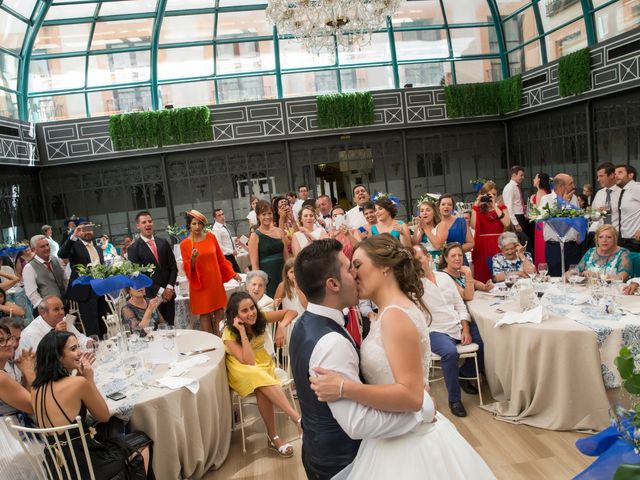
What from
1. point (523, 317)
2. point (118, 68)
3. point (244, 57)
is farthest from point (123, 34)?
point (523, 317)

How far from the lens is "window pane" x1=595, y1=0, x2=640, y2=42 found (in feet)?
28.1

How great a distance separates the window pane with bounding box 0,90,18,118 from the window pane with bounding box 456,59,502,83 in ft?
32.7

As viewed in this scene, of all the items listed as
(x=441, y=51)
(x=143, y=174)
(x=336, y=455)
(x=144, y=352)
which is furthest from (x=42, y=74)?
(x=336, y=455)

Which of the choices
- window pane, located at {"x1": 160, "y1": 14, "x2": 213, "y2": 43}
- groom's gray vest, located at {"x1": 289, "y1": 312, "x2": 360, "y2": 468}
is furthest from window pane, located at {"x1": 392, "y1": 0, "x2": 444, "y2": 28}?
groom's gray vest, located at {"x1": 289, "y1": 312, "x2": 360, "y2": 468}

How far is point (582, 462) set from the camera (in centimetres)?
322

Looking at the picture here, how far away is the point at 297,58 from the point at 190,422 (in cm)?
1041

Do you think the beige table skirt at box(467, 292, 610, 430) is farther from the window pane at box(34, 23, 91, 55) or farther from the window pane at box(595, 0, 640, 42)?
the window pane at box(34, 23, 91, 55)

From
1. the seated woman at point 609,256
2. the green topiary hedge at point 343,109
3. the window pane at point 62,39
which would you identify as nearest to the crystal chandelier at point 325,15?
the seated woman at point 609,256

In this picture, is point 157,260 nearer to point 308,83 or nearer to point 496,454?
point 496,454

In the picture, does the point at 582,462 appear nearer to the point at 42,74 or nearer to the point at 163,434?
the point at 163,434

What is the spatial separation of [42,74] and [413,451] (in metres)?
12.5

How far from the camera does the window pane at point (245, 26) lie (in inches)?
471

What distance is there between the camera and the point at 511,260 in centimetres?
485

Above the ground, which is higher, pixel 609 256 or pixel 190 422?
pixel 609 256
